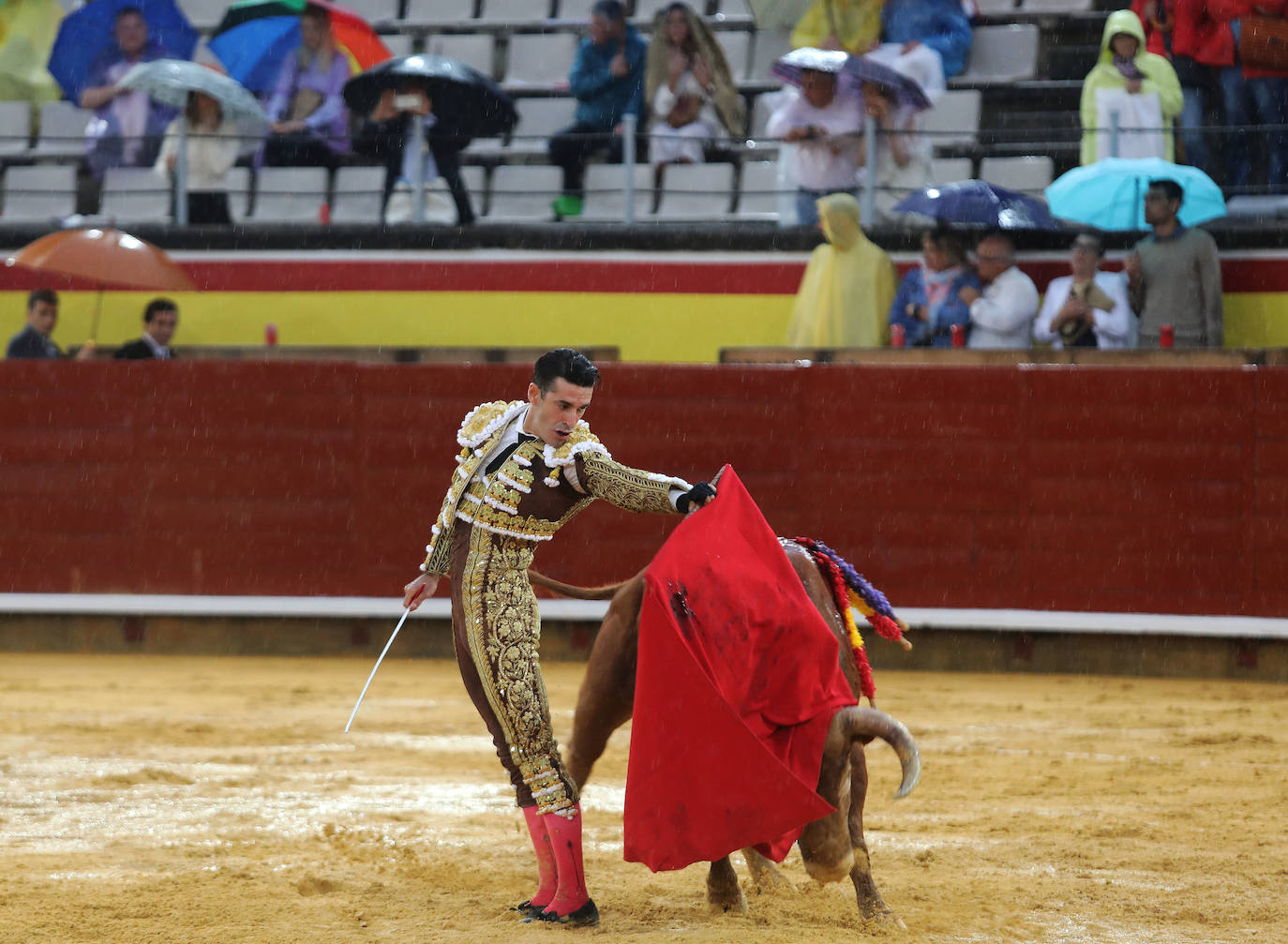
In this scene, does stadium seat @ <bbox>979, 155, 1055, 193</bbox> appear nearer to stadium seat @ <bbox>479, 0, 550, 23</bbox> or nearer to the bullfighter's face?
stadium seat @ <bbox>479, 0, 550, 23</bbox>

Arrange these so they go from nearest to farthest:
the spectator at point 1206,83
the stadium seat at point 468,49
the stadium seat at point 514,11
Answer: the spectator at point 1206,83 < the stadium seat at point 468,49 < the stadium seat at point 514,11

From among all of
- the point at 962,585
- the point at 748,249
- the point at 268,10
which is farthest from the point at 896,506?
the point at 268,10

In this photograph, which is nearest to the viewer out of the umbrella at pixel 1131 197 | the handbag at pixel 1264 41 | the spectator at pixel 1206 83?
the umbrella at pixel 1131 197

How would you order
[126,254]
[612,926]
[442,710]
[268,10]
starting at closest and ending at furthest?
1. [612,926]
2. [442,710]
3. [126,254]
4. [268,10]

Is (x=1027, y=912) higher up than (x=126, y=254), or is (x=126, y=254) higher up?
(x=126, y=254)

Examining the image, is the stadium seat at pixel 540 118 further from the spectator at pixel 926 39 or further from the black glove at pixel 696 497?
the black glove at pixel 696 497

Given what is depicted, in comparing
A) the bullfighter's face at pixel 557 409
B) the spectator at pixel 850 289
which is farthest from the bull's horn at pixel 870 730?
the spectator at pixel 850 289

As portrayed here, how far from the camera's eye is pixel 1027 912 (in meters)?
3.46

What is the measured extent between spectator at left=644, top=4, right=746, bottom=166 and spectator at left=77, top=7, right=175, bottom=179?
2771mm

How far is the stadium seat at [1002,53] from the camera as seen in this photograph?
372 inches

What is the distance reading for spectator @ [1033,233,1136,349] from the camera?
24.6 ft

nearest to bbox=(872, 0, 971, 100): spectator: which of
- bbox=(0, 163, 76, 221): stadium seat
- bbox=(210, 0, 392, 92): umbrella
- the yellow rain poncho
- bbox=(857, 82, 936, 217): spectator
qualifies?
bbox=(857, 82, 936, 217): spectator

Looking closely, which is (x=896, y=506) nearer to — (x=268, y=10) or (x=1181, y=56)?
(x=1181, y=56)

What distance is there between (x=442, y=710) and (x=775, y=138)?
3500mm
